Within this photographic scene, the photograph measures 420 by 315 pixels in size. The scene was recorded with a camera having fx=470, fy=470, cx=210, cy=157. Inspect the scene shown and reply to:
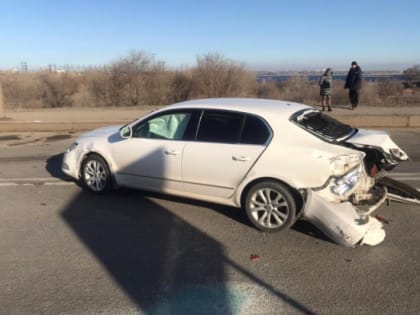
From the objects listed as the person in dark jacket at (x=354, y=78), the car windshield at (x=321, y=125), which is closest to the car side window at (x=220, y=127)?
the car windshield at (x=321, y=125)

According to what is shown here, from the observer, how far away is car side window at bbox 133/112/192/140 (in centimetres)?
623

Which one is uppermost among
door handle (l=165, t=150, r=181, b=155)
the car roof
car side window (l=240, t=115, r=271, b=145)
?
the car roof

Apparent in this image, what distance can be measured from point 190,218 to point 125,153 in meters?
1.44

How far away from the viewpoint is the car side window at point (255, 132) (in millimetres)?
5598

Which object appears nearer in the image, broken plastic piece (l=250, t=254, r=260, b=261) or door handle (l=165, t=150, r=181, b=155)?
broken plastic piece (l=250, t=254, r=260, b=261)

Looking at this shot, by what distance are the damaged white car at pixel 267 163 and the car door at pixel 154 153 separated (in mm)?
14

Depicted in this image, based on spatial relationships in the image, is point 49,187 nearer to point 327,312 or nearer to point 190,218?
point 190,218

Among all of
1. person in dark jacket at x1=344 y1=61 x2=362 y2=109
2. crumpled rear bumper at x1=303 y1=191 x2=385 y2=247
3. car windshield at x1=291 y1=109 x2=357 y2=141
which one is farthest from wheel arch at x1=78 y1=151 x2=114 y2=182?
person in dark jacket at x1=344 y1=61 x2=362 y2=109

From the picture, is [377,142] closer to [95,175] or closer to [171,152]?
[171,152]

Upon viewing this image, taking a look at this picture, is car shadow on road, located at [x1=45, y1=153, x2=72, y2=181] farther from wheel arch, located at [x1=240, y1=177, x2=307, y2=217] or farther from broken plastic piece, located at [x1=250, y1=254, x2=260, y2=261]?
broken plastic piece, located at [x1=250, y1=254, x2=260, y2=261]

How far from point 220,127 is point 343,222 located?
196 centimetres

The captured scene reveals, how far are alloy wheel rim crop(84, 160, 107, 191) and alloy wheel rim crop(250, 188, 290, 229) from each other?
2523mm

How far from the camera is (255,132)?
5.67 meters

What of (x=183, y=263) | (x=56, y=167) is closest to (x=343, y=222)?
(x=183, y=263)
